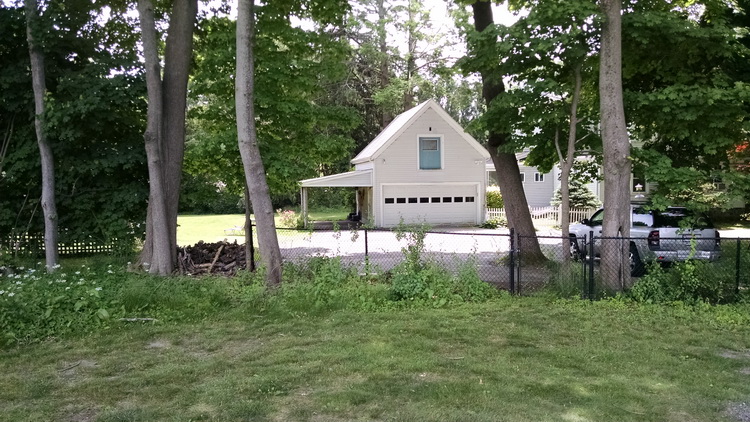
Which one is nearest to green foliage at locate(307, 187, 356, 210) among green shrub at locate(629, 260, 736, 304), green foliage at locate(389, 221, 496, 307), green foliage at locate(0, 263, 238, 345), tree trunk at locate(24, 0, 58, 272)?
tree trunk at locate(24, 0, 58, 272)

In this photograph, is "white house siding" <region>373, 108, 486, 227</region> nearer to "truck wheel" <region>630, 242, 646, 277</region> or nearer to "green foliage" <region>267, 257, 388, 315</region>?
"truck wheel" <region>630, 242, 646, 277</region>

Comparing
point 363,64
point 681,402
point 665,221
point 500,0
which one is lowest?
point 681,402

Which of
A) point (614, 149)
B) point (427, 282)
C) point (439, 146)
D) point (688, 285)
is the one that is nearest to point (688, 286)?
point (688, 285)

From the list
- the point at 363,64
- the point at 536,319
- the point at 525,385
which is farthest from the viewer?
the point at 363,64

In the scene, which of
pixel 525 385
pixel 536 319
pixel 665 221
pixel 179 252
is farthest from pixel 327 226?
pixel 525 385

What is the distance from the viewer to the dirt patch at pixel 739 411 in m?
4.13

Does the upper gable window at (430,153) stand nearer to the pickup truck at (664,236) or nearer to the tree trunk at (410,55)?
the tree trunk at (410,55)

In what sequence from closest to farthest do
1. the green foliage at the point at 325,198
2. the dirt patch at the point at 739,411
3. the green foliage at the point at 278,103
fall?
the dirt patch at the point at 739,411 → the green foliage at the point at 278,103 → the green foliage at the point at 325,198

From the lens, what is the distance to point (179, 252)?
1184cm

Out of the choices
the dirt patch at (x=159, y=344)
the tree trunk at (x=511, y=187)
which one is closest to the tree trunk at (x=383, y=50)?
the tree trunk at (x=511, y=187)

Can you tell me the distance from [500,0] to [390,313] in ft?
28.3

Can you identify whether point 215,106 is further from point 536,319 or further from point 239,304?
point 536,319

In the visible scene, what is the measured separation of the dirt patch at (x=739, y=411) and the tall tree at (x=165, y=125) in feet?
30.2

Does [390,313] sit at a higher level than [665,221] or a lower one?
lower
